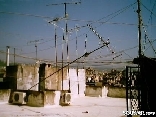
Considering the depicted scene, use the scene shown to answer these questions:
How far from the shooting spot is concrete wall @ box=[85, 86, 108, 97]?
1086 inches

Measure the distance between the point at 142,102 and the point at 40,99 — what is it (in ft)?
31.2

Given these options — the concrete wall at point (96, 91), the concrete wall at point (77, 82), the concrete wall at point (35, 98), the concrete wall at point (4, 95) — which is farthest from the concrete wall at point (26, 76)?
the concrete wall at point (96, 91)

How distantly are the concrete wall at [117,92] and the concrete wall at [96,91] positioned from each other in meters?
0.59

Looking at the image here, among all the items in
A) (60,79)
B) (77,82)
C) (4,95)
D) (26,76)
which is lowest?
(4,95)

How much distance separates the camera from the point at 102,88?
27.5 metres

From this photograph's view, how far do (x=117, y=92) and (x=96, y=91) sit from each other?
2.74 metres

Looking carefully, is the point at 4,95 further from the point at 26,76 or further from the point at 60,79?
the point at 60,79

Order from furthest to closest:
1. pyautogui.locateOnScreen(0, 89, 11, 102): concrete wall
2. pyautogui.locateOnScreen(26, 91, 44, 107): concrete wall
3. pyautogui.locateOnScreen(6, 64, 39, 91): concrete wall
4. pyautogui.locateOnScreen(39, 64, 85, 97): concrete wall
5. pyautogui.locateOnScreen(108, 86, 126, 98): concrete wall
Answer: pyautogui.locateOnScreen(108, 86, 126, 98): concrete wall < pyautogui.locateOnScreen(39, 64, 85, 97): concrete wall < pyautogui.locateOnScreen(6, 64, 39, 91): concrete wall < pyautogui.locateOnScreen(0, 89, 11, 102): concrete wall < pyautogui.locateOnScreen(26, 91, 44, 107): concrete wall

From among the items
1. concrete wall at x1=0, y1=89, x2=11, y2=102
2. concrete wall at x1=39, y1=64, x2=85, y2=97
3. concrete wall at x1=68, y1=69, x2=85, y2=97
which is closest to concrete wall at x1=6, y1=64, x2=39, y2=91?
concrete wall at x1=39, y1=64, x2=85, y2=97

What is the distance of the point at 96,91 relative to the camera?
91.9 ft

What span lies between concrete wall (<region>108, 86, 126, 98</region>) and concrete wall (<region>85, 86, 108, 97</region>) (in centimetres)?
59

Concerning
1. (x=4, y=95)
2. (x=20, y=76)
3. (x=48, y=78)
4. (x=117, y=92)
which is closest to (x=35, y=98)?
(x=4, y=95)

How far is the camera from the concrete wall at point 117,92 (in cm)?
2736

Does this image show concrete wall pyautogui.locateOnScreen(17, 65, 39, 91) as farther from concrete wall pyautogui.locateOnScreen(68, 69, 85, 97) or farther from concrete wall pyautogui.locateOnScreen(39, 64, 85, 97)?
concrete wall pyautogui.locateOnScreen(68, 69, 85, 97)
